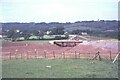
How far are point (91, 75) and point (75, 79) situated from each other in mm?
1855

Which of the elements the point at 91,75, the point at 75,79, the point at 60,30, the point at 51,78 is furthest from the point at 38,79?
the point at 60,30

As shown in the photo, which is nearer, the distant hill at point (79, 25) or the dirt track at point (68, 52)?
the dirt track at point (68, 52)

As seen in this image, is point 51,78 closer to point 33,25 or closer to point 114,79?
point 114,79

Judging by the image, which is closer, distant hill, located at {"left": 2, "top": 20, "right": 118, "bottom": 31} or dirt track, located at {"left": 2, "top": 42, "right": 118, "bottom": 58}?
dirt track, located at {"left": 2, "top": 42, "right": 118, "bottom": 58}

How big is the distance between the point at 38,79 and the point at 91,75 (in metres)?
3.10

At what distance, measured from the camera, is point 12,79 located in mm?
15641

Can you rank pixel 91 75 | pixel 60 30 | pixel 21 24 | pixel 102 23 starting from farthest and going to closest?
pixel 21 24 < pixel 102 23 < pixel 60 30 < pixel 91 75

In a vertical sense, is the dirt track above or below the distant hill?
below

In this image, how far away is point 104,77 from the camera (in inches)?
632

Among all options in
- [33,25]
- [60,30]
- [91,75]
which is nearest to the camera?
[91,75]

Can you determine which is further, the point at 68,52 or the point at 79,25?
the point at 79,25

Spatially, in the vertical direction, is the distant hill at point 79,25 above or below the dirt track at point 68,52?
above

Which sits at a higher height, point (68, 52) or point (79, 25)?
point (79, 25)

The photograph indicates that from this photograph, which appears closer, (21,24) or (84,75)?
(84,75)
